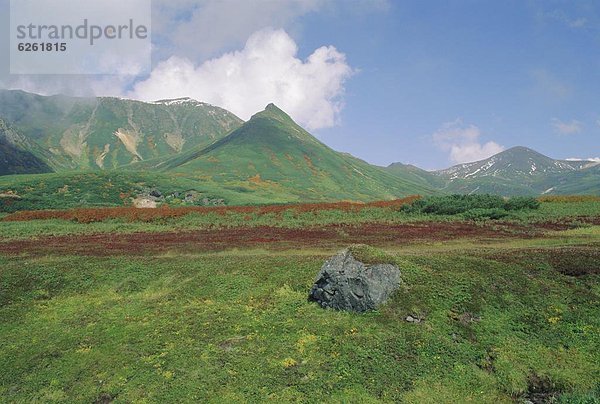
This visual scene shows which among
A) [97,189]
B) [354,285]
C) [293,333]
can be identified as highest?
[97,189]

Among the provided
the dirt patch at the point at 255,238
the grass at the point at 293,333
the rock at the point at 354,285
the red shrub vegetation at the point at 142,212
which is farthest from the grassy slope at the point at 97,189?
the rock at the point at 354,285

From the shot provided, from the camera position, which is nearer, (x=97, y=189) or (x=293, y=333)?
(x=293, y=333)

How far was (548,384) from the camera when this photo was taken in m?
23.2

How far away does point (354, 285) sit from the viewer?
3038 centimetres

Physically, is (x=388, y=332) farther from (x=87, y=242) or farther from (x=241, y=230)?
(x=87, y=242)

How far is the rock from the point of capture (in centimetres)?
2983

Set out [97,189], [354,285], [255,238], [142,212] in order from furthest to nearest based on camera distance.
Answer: [97,189] → [142,212] → [255,238] → [354,285]

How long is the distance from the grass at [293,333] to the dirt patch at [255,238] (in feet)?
29.3

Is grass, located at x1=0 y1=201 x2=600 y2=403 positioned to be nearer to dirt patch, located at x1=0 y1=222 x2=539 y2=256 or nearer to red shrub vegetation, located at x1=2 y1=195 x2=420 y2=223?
dirt patch, located at x1=0 y1=222 x2=539 y2=256

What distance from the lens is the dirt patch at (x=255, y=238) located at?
48156 millimetres

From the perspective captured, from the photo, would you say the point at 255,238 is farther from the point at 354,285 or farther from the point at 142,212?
the point at 142,212

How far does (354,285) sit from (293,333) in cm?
617

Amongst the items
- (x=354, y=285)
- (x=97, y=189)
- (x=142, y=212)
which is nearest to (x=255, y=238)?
(x=354, y=285)

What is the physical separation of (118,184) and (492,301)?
5770 inches
